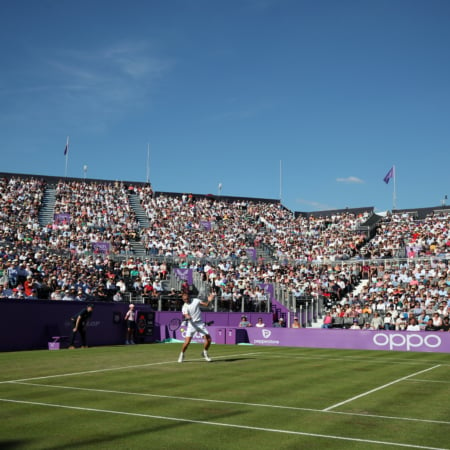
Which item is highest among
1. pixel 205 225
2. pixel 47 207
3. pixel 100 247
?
pixel 47 207

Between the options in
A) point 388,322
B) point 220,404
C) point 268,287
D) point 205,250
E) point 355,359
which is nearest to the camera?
point 220,404

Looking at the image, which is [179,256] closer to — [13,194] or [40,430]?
[13,194]

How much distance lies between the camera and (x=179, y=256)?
39344 millimetres

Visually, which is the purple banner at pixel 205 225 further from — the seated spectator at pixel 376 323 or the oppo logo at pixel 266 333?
the seated spectator at pixel 376 323

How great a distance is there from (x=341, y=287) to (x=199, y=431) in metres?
29.9

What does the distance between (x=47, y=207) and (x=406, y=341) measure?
32.0 metres

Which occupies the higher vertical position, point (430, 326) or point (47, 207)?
point (47, 207)

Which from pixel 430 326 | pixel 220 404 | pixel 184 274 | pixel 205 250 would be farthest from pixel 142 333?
pixel 220 404

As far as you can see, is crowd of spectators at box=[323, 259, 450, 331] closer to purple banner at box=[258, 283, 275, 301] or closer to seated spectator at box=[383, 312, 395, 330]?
seated spectator at box=[383, 312, 395, 330]

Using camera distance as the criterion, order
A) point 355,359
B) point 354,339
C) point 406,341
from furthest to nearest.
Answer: point 354,339 → point 406,341 → point 355,359

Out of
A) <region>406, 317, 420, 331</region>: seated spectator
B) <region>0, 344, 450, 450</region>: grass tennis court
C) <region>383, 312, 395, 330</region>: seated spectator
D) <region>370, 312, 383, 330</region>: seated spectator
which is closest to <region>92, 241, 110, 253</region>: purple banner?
<region>370, 312, 383, 330</region>: seated spectator

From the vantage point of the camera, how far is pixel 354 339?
85.5 ft

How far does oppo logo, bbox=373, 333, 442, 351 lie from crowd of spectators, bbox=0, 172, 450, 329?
3909mm

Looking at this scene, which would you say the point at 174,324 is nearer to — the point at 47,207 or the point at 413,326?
the point at 413,326
